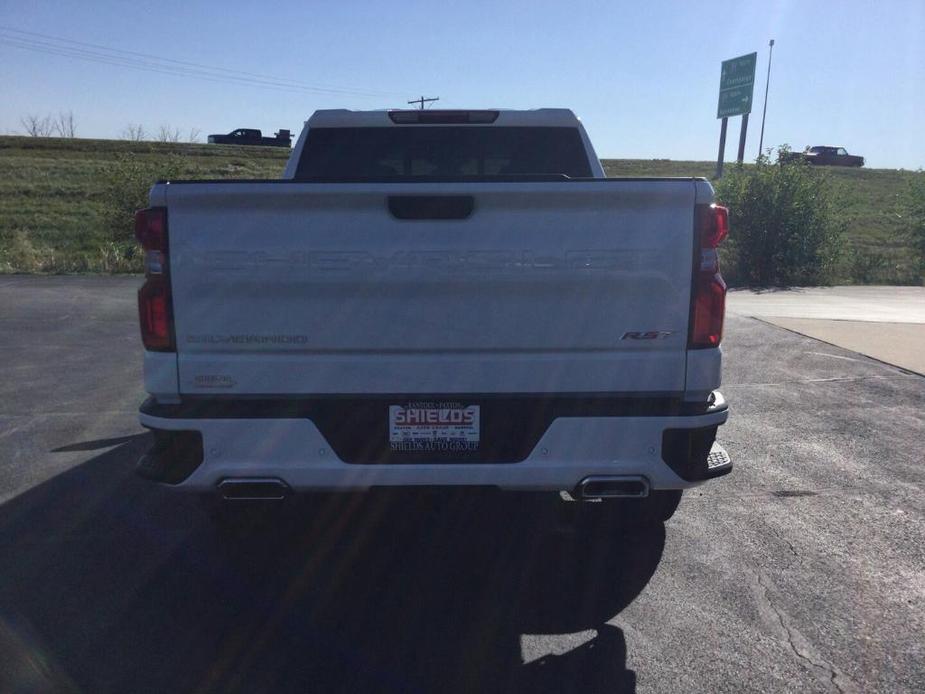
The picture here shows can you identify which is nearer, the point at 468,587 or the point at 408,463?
the point at 408,463

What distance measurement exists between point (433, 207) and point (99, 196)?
42.1m

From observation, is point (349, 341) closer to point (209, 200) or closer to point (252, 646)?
point (209, 200)

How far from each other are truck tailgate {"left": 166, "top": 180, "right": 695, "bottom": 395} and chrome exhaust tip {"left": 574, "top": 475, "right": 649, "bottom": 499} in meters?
0.41

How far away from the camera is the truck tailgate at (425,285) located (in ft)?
11.6

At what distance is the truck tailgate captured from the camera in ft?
11.6

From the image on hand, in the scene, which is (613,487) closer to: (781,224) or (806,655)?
(806,655)

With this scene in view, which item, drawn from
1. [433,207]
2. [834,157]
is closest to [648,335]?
[433,207]

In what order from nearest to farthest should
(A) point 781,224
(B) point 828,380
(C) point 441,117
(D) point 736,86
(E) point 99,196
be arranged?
(C) point 441,117 → (B) point 828,380 → (A) point 781,224 → (D) point 736,86 → (E) point 99,196

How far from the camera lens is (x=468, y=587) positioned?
4184 millimetres

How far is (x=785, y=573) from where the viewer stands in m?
4.33

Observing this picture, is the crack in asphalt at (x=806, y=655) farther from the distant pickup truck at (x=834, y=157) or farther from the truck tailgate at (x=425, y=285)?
the distant pickup truck at (x=834, y=157)

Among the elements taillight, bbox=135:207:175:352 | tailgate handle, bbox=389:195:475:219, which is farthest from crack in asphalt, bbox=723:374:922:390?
taillight, bbox=135:207:175:352

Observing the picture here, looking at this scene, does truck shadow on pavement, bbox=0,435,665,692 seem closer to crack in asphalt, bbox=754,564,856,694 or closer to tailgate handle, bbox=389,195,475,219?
crack in asphalt, bbox=754,564,856,694

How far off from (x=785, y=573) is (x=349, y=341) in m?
2.41
